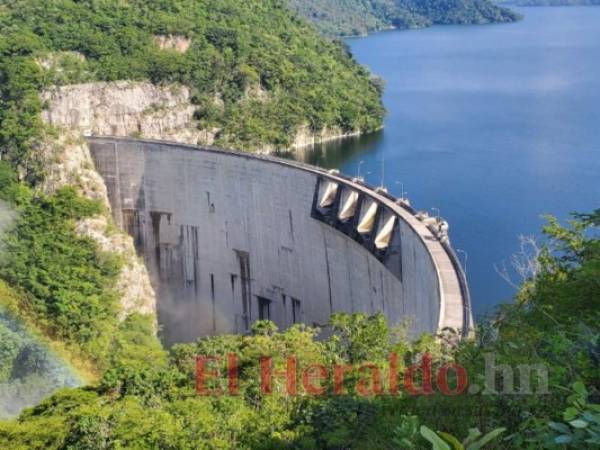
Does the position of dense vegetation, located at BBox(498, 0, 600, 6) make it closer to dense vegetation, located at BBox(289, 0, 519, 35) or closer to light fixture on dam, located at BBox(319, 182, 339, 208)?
dense vegetation, located at BBox(289, 0, 519, 35)

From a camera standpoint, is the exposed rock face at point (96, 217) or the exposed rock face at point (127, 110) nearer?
the exposed rock face at point (96, 217)

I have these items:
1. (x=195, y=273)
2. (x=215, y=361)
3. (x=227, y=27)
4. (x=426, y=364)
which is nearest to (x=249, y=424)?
(x=426, y=364)

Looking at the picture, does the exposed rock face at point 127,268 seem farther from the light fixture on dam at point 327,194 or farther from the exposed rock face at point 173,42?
the exposed rock face at point 173,42

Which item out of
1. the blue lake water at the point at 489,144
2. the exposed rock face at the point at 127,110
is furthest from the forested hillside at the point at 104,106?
the blue lake water at the point at 489,144

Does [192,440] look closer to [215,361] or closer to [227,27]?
[215,361]

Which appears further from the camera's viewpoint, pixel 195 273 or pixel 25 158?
pixel 25 158
